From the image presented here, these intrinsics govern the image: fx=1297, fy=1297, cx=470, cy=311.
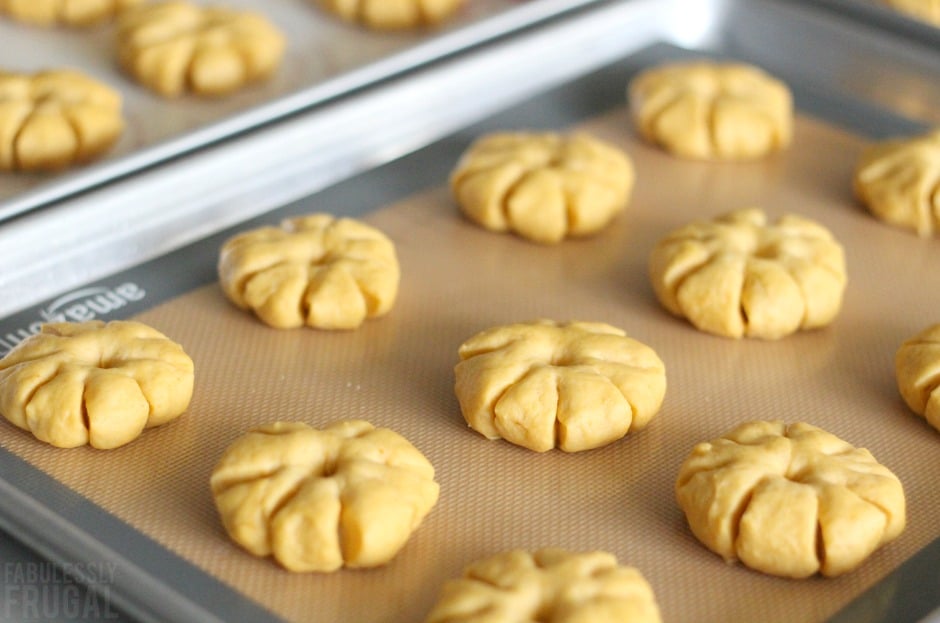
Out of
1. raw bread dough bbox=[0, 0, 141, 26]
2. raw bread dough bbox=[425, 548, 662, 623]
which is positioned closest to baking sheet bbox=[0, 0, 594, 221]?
raw bread dough bbox=[0, 0, 141, 26]

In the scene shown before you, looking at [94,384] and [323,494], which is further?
[94,384]

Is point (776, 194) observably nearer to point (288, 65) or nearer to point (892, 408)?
point (892, 408)

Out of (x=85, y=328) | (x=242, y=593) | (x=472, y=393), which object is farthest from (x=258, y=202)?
(x=242, y=593)

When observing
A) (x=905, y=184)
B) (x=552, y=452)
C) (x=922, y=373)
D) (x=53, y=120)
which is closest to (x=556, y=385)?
(x=552, y=452)

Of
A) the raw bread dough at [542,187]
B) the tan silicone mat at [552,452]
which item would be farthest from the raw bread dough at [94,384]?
the raw bread dough at [542,187]

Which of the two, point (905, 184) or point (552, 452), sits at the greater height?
point (905, 184)

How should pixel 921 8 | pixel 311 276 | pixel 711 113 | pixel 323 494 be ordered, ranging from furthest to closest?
1. pixel 921 8
2. pixel 711 113
3. pixel 311 276
4. pixel 323 494

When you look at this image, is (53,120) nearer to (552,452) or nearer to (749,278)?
(552,452)

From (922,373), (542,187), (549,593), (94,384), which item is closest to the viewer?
(549,593)
